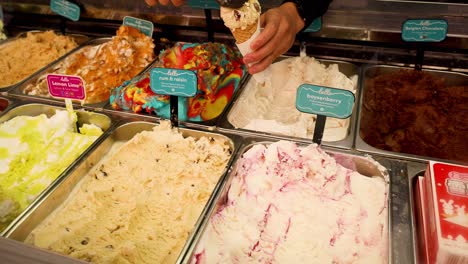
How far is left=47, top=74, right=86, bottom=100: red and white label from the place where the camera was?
2.10 meters

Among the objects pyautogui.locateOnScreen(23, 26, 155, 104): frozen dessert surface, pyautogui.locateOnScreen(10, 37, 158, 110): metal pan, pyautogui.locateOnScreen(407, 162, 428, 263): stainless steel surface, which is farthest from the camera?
pyautogui.locateOnScreen(23, 26, 155, 104): frozen dessert surface

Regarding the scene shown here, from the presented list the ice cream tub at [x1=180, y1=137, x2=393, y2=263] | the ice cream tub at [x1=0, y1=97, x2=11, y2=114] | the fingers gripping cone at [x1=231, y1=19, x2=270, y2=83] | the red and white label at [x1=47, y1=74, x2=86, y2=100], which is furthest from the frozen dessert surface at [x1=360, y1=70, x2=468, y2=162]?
the ice cream tub at [x1=0, y1=97, x2=11, y2=114]

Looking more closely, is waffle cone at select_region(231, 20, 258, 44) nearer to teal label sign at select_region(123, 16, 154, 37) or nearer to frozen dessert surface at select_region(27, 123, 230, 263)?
frozen dessert surface at select_region(27, 123, 230, 263)

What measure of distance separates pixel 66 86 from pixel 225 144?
0.87m

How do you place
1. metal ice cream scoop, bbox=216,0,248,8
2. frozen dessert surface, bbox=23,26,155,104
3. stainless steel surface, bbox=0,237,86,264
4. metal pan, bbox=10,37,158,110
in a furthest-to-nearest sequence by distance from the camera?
frozen dessert surface, bbox=23,26,155,104 < metal pan, bbox=10,37,158,110 < metal ice cream scoop, bbox=216,0,248,8 < stainless steel surface, bbox=0,237,86,264

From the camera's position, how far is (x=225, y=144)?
7.04 feet

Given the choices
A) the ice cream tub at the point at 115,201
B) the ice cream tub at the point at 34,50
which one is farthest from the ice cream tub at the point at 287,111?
the ice cream tub at the point at 34,50

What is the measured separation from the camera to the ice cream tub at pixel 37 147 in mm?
1898

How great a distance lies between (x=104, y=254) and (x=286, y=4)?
1.62 meters

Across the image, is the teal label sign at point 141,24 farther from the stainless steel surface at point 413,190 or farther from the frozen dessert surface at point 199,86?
the stainless steel surface at point 413,190

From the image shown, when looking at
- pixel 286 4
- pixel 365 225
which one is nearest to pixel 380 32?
pixel 286 4

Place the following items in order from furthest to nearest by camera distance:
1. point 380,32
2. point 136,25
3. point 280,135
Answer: point 136,25, point 380,32, point 280,135

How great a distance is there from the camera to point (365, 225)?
5.48 feet

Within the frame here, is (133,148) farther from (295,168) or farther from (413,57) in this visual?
(413,57)
